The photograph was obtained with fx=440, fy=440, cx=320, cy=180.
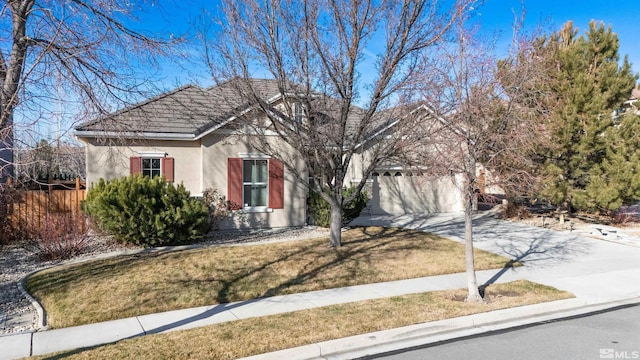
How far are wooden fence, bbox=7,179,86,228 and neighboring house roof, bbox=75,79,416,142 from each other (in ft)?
7.07

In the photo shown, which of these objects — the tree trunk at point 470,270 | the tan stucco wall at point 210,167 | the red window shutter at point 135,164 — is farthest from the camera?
the red window shutter at point 135,164

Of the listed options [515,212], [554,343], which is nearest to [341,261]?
[554,343]

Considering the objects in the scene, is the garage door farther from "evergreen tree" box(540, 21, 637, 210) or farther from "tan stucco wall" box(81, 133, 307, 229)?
"tan stucco wall" box(81, 133, 307, 229)

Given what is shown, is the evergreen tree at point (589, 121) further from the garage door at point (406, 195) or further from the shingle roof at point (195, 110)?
the shingle roof at point (195, 110)

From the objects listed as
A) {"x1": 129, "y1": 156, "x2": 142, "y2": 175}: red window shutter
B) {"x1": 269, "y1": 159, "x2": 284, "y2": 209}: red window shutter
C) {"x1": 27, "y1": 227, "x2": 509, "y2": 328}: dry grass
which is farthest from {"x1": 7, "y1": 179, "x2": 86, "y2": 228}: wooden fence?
{"x1": 269, "y1": 159, "x2": 284, "y2": 209}: red window shutter

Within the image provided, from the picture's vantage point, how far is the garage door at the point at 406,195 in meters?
19.3

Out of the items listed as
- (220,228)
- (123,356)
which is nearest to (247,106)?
(220,228)

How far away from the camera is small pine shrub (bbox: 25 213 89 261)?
1001 centimetres

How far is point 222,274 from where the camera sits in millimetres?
8750

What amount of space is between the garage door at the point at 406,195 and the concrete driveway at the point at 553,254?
3.87 ft

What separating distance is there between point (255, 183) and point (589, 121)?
11.6 meters

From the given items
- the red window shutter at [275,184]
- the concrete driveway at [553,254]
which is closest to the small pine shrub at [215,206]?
the red window shutter at [275,184]

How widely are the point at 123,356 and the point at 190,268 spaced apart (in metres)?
3.98

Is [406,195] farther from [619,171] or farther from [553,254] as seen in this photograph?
[553,254]
